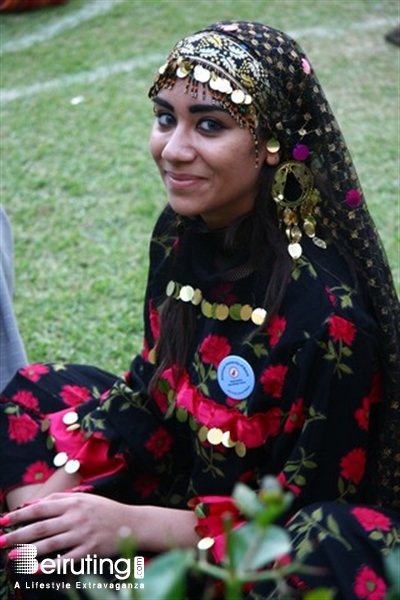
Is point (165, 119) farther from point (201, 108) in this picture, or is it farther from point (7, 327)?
point (7, 327)

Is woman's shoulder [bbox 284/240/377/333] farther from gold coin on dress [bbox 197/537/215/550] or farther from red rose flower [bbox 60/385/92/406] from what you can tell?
red rose flower [bbox 60/385/92/406]

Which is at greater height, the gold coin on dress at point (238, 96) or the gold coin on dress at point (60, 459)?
the gold coin on dress at point (238, 96)

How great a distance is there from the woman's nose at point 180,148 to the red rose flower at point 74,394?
88cm

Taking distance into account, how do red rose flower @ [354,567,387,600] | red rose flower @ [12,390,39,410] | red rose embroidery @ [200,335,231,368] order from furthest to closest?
red rose flower @ [12,390,39,410]
red rose embroidery @ [200,335,231,368]
red rose flower @ [354,567,387,600]

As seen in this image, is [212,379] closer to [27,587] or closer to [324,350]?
[324,350]

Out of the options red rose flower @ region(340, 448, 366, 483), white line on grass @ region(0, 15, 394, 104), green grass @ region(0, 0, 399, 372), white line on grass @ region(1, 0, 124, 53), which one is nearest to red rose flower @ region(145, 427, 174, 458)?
red rose flower @ region(340, 448, 366, 483)

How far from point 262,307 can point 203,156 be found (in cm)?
38

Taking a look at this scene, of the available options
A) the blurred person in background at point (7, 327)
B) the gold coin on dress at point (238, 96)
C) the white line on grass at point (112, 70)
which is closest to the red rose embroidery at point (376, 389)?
the gold coin on dress at point (238, 96)

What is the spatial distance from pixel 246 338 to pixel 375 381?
317 millimetres

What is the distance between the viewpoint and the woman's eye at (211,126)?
225cm

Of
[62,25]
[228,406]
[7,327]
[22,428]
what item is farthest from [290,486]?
[62,25]

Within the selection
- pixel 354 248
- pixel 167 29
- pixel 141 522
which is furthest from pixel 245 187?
pixel 167 29

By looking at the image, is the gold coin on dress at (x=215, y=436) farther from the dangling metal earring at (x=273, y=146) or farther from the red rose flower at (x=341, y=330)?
the dangling metal earring at (x=273, y=146)

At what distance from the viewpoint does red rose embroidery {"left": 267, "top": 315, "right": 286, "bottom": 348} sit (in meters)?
2.26
